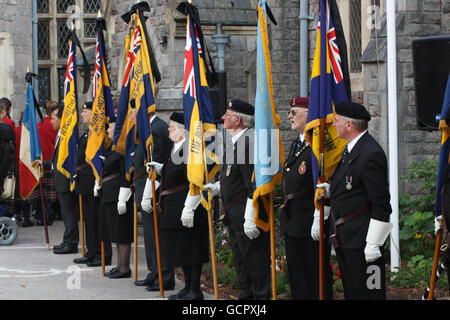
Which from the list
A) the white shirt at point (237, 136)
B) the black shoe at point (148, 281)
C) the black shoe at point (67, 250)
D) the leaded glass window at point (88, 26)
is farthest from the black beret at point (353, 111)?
the leaded glass window at point (88, 26)

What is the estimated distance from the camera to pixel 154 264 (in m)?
9.14

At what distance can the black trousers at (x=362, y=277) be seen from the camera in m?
5.98

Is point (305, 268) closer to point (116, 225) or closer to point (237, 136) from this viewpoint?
point (237, 136)

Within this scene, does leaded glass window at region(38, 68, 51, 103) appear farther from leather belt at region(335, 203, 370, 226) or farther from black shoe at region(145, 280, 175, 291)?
leather belt at region(335, 203, 370, 226)

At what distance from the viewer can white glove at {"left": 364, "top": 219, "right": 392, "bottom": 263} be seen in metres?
5.80

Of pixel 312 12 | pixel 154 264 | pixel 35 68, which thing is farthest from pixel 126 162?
pixel 35 68

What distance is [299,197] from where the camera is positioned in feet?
22.6

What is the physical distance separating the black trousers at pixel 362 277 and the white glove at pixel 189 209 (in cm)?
215

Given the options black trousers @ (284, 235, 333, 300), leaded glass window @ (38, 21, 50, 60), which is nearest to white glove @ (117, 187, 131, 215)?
black trousers @ (284, 235, 333, 300)

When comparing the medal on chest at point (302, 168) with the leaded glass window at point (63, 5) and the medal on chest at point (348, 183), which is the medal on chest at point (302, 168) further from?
the leaded glass window at point (63, 5)

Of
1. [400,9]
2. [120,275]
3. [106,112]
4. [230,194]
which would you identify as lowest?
[120,275]

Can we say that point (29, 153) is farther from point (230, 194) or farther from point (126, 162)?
point (230, 194)

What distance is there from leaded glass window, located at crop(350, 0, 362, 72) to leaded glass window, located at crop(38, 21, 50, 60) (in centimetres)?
1590

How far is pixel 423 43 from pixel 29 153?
6980 millimetres
